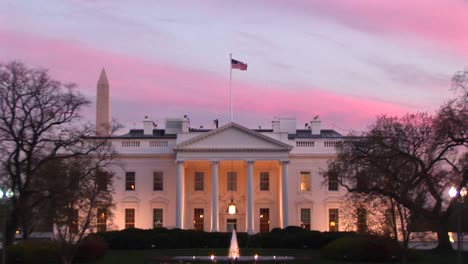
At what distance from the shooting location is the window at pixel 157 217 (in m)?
74.9

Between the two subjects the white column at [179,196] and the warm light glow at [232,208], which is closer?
the warm light glow at [232,208]

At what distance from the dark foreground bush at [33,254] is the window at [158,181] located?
30965mm

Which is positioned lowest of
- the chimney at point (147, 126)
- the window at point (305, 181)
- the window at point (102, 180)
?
the window at point (102, 180)

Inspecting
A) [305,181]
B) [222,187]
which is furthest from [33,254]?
[305,181]

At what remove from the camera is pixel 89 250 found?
4541 centimetres

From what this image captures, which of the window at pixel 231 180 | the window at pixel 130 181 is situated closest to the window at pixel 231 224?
the window at pixel 231 180

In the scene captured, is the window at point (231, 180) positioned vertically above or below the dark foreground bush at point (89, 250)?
above

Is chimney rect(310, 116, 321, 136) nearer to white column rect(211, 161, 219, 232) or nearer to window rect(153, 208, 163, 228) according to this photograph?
white column rect(211, 161, 219, 232)

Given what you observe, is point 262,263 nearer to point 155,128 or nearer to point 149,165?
point 149,165

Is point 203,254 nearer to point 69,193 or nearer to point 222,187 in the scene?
point 69,193

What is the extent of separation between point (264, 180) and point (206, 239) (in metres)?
16.2

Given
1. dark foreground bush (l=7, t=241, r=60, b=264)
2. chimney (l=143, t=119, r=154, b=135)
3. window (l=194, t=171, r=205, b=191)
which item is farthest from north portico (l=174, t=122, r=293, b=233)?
dark foreground bush (l=7, t=241, r=60, b=264)

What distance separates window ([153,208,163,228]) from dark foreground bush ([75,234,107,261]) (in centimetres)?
2797

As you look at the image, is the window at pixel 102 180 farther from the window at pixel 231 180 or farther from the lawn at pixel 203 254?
the window at pixel 231 180
